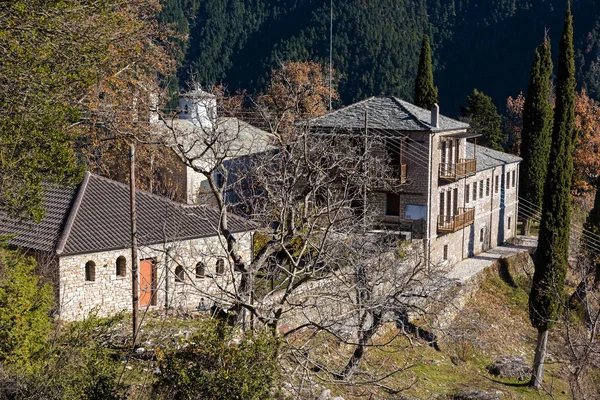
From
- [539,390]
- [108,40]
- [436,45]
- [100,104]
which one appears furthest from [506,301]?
[436,45]

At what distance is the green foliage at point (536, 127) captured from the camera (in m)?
39.8

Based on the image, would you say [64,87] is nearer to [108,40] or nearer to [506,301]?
[108,40]

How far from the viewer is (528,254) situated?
38125 mm

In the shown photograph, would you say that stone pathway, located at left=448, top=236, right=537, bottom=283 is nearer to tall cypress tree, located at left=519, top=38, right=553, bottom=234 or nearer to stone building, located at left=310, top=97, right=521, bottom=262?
stone building, located at left=310, top=97, right=521, bottom=262

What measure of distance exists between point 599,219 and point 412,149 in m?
11.5

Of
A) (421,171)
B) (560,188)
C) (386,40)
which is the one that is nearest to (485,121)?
(421,171)

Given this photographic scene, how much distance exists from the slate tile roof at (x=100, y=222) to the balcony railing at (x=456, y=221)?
10966 millimetres

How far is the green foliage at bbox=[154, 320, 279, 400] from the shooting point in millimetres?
9953

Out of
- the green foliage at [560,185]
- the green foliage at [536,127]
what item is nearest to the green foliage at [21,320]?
the green foliage at [560,185]

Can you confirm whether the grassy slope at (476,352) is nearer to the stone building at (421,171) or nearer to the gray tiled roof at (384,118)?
the stone building at (421,171)

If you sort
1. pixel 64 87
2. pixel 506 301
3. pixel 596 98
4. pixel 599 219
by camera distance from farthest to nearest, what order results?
pixel 596 98 → pixel 599 219 → pixel 506 301 → pixel 64 87

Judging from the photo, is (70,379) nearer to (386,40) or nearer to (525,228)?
(525,228)

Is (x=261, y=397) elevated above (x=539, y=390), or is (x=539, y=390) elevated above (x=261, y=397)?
(x=261, y=397)

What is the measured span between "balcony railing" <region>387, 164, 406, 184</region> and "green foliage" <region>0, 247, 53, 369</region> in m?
19.4
